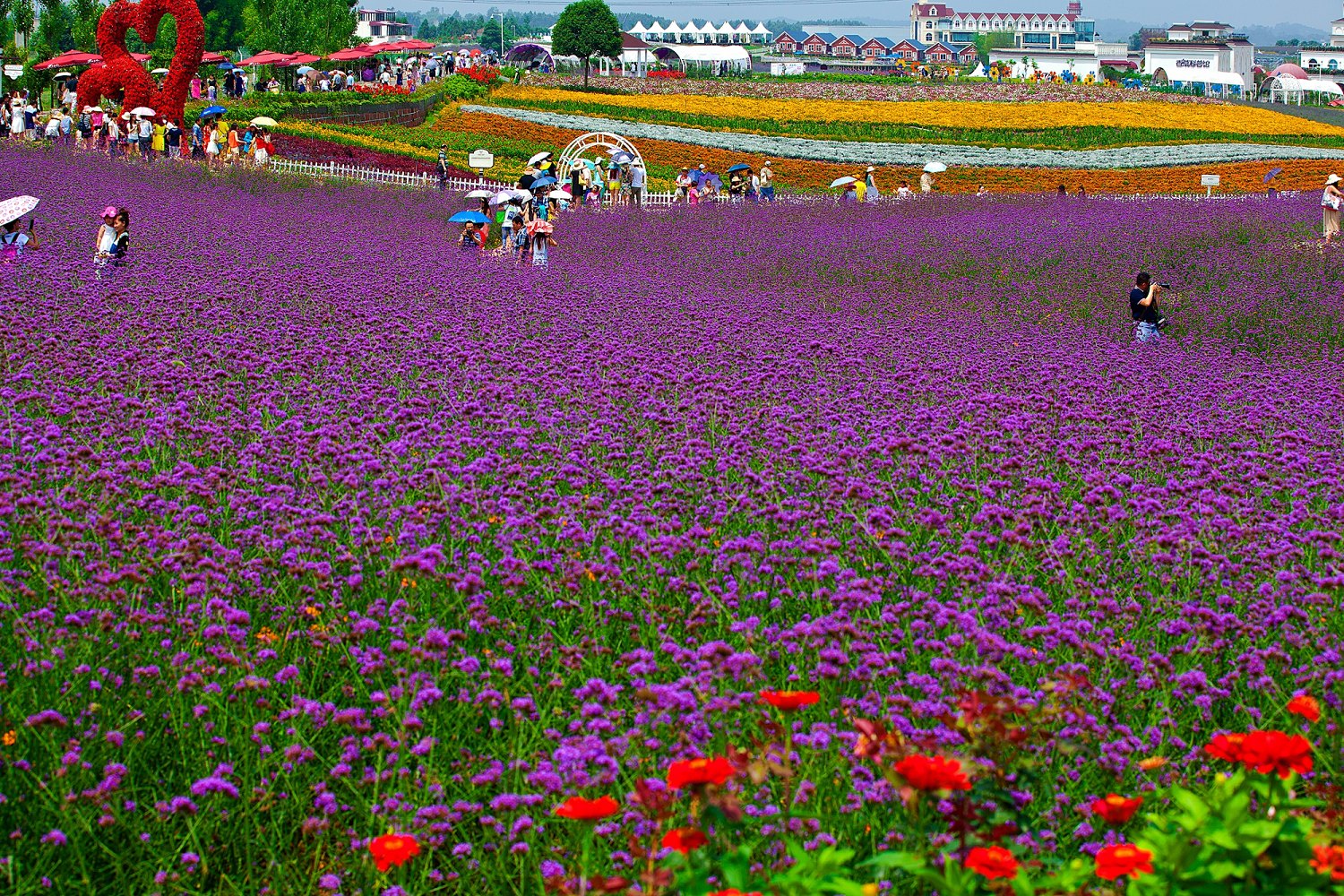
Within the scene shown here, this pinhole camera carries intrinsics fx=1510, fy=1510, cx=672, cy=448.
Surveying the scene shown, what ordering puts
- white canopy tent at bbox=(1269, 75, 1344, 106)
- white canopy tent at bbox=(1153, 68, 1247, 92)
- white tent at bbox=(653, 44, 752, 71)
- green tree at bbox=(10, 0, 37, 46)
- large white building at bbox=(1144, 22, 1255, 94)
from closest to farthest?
green tree at bbox=(10, 0, 37, 46)
white canopy tent at bbox=(1269, 75, 1344, 106)
white canopy tent at bbox=(1153, 68, 1247, 92)
large white building at bbox=(1144, 22, 1255, 94)
white tent at bbox=(653, 44, 752, 71)

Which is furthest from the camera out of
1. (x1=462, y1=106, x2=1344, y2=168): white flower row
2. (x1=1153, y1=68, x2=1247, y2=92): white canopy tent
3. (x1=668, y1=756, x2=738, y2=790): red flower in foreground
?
(x1=1153, y1=68, x2=1247, y2=92): white canopy tent

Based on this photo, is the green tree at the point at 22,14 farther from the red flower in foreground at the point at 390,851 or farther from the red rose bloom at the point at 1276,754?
the red rose bloom at the point at 1276,754

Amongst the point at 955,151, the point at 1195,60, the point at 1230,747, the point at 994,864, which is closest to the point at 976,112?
the point at 955,151

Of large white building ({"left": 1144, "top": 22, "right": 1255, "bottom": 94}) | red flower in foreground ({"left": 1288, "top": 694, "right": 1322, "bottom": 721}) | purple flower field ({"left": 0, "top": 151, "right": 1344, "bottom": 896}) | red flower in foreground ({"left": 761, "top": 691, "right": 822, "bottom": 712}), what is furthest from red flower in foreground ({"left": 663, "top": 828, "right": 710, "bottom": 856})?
large white building ({"left": 1144, "top": 22, "right": 1255, "bottom": 94})

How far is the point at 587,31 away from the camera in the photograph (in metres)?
91.9

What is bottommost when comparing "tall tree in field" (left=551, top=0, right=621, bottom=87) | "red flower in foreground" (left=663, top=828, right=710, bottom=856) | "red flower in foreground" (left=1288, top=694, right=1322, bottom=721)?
"red flower in foreground" (left=663, top=828, right=710, bottom=856)

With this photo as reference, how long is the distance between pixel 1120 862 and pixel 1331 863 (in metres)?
0.38

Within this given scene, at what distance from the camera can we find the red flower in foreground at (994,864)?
2.53 metres

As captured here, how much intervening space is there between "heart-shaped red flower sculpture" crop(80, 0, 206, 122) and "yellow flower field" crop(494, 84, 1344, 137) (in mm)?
22697

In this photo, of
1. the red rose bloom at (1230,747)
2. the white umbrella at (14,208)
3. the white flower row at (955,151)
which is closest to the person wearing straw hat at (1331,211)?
the white umbrella at (14,208)

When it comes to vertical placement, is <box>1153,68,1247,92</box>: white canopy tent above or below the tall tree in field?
below

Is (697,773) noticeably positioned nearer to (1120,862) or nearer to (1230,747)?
(1120,862)

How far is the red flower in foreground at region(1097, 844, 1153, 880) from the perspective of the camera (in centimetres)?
253

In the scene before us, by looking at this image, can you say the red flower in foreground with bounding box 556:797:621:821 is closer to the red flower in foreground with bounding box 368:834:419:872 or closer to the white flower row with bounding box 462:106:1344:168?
the red flower in foreground with bounding box 368:834:419:872
